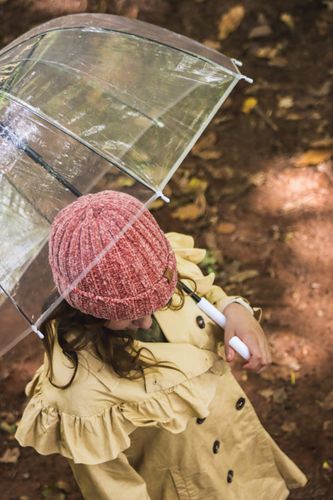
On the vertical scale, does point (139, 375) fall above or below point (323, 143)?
below

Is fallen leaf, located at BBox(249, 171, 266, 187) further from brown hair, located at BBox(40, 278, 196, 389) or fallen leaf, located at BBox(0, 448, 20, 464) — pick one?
brown hair, located at BBox(40, 278, 196, 389)

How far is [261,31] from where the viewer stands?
4520 millimetres

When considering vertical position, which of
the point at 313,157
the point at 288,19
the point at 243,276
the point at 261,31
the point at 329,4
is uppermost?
the point at 329,4

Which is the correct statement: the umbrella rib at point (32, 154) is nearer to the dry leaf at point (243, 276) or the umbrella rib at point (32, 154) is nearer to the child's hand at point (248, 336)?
the child's hand at point (248, 336)

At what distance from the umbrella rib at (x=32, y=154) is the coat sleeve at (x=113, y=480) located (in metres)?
0.88

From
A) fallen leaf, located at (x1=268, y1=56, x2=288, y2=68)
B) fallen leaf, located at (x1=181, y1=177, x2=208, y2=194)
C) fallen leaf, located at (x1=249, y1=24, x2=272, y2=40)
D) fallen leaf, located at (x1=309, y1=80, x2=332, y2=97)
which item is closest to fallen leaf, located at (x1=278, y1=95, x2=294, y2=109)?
fallen leaf, located at (x1=309, y1=80, x2=332, y2=97)

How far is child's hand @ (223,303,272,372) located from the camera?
2.09 m

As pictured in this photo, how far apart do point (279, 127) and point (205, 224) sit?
87 centimetres

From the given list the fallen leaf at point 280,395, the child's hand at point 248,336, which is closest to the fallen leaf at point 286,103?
the fallen leaf at point 280,395

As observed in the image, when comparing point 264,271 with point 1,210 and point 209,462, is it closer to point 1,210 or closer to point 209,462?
point 209,462

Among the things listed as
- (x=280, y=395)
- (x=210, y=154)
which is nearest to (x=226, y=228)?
(x=210, y=154)

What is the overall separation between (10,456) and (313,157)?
264 cm

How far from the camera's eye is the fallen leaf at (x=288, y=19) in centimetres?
451

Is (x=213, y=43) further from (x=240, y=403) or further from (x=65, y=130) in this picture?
(x=240, y=403)
